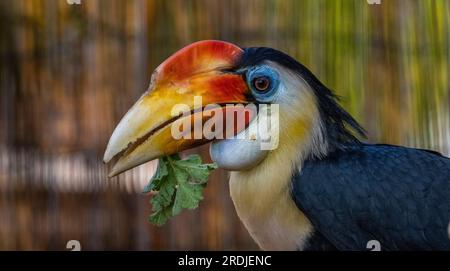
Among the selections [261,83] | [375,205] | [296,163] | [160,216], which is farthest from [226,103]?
[375,205]

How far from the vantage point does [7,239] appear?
259 cm

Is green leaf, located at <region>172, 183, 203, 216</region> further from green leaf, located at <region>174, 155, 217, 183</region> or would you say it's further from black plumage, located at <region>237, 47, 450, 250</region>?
black plumage, located at <region>237, 47, 450, 250</region>

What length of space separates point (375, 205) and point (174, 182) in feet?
1.71

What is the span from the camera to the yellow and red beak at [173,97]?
6.88ft

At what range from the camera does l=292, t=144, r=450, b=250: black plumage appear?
6.74ft

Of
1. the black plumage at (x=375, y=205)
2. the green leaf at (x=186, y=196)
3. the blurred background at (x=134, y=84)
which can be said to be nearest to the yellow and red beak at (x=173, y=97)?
the green leaf at (x=186, y=196)

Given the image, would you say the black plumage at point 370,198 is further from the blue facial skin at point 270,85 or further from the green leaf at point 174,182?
the green leaf at point 174,182

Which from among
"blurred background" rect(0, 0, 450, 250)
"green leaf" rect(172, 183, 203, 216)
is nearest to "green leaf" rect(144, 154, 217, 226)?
"green leaf" rect(172, 183, 203, 216)

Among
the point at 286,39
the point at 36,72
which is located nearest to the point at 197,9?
the point at 286,39

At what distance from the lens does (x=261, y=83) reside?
2.13 metres

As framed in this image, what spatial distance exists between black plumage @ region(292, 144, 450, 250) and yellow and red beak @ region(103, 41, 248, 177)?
0.30m

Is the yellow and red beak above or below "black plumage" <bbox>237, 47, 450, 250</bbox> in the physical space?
above
